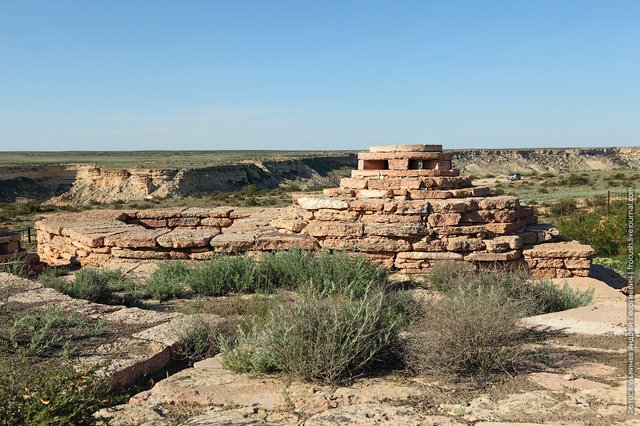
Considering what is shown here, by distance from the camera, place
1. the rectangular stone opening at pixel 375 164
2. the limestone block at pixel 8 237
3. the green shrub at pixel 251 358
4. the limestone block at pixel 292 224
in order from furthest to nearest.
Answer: the rectangular stone opening at pixel 375 164 < the limestone block at pixel 8 237 < the limestone block at pixel 292 224 < the green shrub at pixel 251 358

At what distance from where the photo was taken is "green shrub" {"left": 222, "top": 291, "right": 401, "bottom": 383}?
374cm

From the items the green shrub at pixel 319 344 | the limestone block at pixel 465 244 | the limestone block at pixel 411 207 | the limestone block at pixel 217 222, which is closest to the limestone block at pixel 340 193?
the limestone block at pixel 411 207

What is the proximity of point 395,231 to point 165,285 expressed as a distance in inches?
126

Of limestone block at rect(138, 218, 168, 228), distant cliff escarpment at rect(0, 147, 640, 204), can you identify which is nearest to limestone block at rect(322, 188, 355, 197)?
limestone block at rect(138, 218, 168, 228)

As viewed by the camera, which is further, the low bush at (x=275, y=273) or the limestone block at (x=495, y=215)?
the limestone block at (x=495, y=215)

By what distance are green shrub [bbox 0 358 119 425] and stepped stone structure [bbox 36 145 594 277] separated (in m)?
5.36

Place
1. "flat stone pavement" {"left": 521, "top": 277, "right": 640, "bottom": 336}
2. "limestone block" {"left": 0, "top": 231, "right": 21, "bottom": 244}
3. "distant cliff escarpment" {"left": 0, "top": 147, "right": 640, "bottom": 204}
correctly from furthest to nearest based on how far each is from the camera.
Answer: "distant cliff escarpment" {"left": 0, "top": 147, "right": 640, "bottom": 204} < "limestone block" {"left": 0, "top": 231, "right": 21, "bottom": 244} < "flat stone pavement" {"left": 521, "top": 277, "right": 640, "bottom": 336}

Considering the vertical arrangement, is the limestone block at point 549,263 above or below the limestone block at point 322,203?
below

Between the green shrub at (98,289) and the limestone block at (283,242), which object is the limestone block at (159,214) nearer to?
the limestone block at (283,242)

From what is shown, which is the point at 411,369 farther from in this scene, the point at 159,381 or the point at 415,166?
the point at 415,166

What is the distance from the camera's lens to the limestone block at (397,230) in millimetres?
7980

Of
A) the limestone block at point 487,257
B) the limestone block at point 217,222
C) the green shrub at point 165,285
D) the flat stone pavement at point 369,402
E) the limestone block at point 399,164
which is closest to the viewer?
the flat stone pavement at point 369,402

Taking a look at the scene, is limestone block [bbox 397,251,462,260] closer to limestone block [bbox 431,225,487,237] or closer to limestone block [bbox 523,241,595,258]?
limestone block [bbox 431,225,487,237]

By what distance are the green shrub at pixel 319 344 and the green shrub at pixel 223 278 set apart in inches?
107
